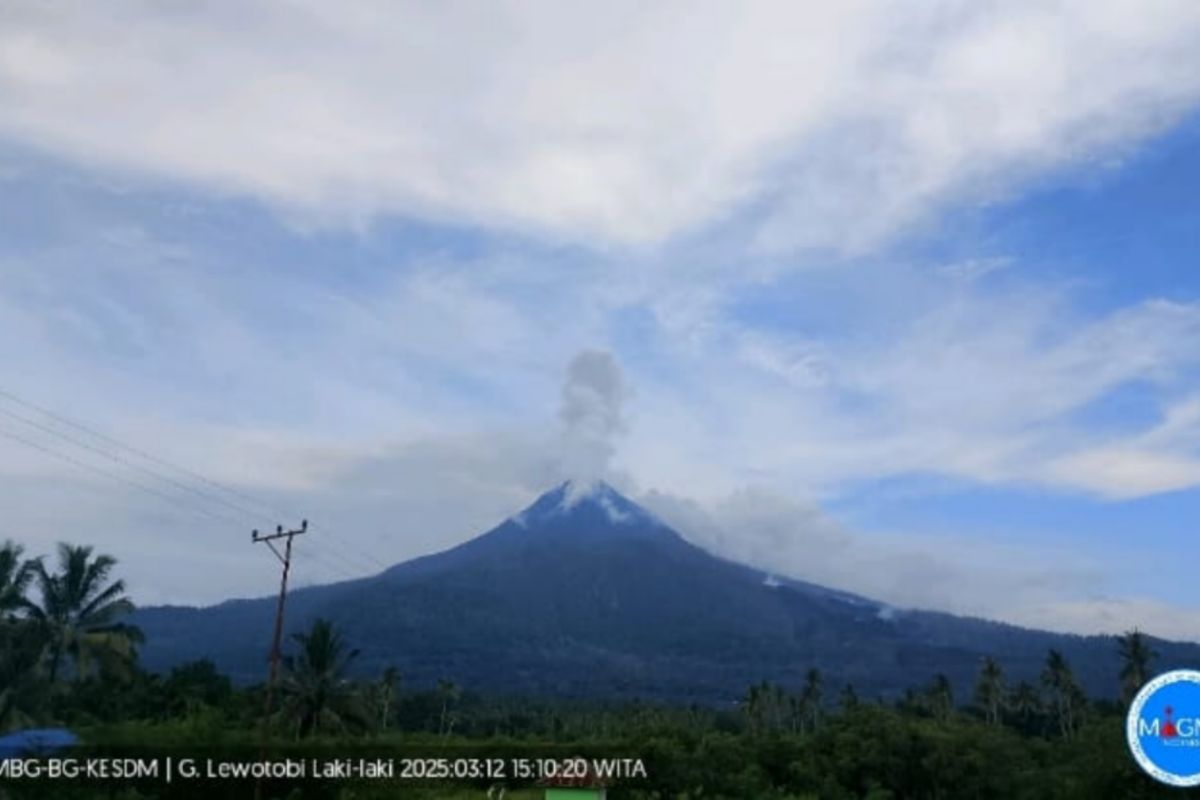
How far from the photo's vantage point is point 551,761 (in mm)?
30875

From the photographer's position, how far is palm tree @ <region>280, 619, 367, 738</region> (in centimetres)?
4270

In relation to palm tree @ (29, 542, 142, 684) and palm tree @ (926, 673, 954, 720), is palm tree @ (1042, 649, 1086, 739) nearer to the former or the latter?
palm tree @ (926, 673, 954, 720)

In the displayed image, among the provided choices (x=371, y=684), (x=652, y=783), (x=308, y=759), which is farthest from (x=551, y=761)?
(x=371, y=684)

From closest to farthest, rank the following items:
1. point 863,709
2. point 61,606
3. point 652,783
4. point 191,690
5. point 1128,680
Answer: point 652,783 < point 61,606 < point 863,709 < point 191,690 < point 1128,680

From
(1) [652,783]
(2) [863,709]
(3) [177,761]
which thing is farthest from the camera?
(2) [863,709]

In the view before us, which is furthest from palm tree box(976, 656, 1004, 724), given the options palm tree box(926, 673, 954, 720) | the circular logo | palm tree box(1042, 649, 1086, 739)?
the circular logo

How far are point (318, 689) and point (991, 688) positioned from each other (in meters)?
63.5

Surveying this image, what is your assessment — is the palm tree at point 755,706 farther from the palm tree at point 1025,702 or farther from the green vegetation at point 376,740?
the green vegetation at point 376,740

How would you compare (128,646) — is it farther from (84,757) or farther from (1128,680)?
(1128,680)

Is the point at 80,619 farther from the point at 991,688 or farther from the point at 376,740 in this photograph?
the point at 991,688

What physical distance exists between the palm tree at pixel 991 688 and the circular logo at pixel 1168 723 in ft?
262

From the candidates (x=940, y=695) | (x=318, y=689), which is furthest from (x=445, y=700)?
(x=318, y=689)

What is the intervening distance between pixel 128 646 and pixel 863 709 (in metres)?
28.4

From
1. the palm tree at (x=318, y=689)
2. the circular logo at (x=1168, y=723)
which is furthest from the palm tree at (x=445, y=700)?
the circular logo at (x=1168, y=723)
